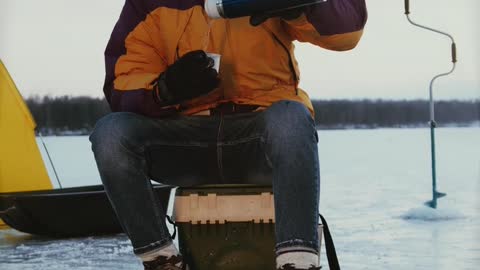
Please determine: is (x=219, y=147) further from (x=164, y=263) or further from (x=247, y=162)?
(x=164, y=263)

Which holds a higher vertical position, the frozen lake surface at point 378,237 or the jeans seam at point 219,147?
the jeans seam at point 219,147

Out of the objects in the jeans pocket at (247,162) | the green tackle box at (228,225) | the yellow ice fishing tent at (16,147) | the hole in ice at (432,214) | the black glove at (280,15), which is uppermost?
the black glove at (280,15)

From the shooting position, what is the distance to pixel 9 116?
383cm

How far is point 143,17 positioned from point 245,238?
20.7 inches

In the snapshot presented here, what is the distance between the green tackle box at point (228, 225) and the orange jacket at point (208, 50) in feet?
0.60

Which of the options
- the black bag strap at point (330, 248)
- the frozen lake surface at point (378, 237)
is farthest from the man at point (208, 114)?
the frozen lake surface at point (378, 237)

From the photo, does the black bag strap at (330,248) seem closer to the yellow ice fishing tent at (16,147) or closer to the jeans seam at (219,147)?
the jeans seam at (219,147)

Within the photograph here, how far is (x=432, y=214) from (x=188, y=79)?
8.03 feet

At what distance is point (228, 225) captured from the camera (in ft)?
5.29

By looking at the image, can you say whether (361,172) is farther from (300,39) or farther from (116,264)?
(300,39)

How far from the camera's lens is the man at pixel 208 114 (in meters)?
1.40

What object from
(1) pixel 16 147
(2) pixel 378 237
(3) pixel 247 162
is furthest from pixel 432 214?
(3) pixel 247 162

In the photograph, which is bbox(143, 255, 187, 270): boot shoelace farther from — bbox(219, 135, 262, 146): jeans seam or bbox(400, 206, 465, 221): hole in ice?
bbox(400, 206, 465, 221): hole in ice

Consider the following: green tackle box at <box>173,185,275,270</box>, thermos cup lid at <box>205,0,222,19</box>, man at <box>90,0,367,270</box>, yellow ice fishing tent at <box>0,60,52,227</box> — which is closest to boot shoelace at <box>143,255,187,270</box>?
man at <box>90,0,367,270</box>
